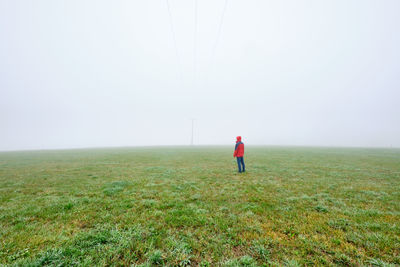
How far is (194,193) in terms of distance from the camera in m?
8.26

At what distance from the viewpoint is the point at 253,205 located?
6625mm

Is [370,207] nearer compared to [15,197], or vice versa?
[370,207]

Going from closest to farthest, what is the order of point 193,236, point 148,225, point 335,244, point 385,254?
point 385,254 < point 335,244 < point 193,236 < point 148,225

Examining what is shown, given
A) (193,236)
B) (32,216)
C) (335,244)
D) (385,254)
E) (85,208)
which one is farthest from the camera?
(85,208)

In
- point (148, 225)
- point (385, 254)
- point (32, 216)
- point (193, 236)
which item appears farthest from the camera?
point (32, 216)

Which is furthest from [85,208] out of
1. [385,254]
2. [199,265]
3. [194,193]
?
[385,254]

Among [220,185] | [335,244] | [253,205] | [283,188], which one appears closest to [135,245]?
[253,205]

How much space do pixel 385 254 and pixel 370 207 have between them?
395 cm

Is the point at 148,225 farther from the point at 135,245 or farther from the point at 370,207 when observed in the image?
the point at 370,207

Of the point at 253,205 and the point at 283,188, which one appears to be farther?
the point at 283,188

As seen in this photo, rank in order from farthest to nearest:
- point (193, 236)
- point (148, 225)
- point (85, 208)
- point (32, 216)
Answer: point (85, 208) → point (32, 216) → point (148, 225) → point (193, 236)

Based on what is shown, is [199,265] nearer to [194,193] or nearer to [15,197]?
[194,193]

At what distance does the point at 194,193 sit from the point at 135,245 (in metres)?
4.48

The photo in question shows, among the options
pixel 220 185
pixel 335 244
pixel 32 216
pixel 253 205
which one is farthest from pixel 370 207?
pixel 32 216
